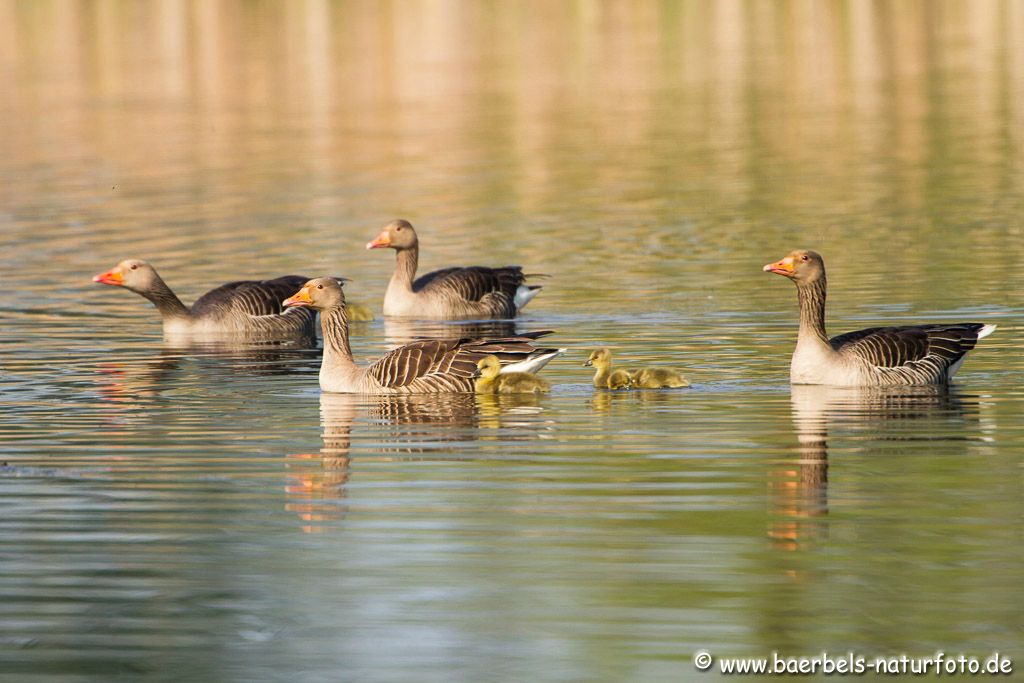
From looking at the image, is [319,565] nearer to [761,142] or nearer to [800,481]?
[800,481]

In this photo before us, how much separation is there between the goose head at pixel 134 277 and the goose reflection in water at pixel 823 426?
34.9ft

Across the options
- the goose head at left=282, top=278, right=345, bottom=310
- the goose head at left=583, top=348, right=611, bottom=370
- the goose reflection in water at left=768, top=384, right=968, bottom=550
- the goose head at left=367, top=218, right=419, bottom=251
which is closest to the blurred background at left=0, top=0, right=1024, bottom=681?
the goose reflection in water at left=768, top=384, right=968, bottom=550

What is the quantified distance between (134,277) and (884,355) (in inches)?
461

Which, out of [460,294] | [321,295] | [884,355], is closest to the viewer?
[884,355]

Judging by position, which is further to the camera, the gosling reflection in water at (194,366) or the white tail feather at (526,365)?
the gosling reflection in water at (194,366)

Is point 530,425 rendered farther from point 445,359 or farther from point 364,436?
point 445,359

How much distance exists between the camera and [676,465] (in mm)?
16844

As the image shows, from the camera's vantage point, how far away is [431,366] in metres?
21.4

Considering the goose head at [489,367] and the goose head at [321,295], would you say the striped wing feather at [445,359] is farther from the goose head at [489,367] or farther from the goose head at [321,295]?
the goose head at [321,295]

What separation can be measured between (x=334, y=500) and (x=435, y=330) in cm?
1270

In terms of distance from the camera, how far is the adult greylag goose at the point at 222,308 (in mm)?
28000

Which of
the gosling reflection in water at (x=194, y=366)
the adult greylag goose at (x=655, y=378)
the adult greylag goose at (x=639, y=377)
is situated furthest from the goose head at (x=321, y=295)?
the adult greylag goose at (x=655, y=378)

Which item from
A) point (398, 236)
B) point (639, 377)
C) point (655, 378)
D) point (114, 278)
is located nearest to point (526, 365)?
point (639, 377)

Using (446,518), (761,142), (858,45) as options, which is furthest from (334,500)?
(858,45)
